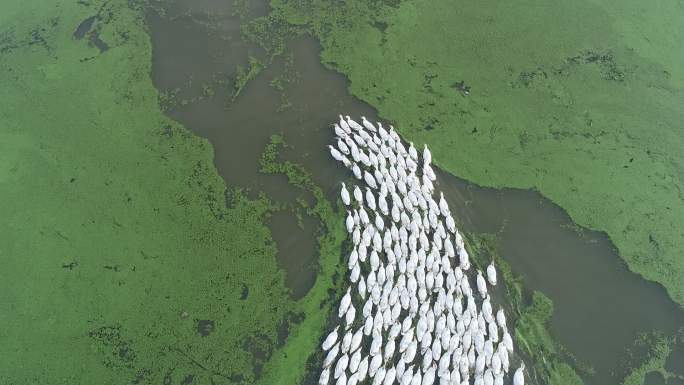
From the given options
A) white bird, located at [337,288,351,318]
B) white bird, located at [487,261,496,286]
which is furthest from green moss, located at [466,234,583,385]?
white bird, located at [337,288,351,318]

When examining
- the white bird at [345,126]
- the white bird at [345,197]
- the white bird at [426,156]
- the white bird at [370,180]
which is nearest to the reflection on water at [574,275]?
the white bird at [426,156]

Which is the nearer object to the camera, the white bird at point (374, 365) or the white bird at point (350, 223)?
the white bird at point (374, 365)

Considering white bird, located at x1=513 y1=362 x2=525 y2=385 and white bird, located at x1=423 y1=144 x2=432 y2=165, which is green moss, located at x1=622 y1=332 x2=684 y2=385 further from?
white bird, located at x1=423 y1=144 x2=432 y2=165

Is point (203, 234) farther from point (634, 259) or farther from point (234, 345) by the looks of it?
point (634, 259)

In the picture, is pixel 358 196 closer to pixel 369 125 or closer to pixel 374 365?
pixel 369 125

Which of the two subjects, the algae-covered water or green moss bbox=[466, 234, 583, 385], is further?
the algae-covered water

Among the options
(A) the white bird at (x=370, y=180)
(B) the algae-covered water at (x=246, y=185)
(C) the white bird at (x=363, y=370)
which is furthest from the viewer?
(A) the white bird at (x=370, y=180)

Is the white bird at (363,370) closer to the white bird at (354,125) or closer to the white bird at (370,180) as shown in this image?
the white bird at (370,180)
